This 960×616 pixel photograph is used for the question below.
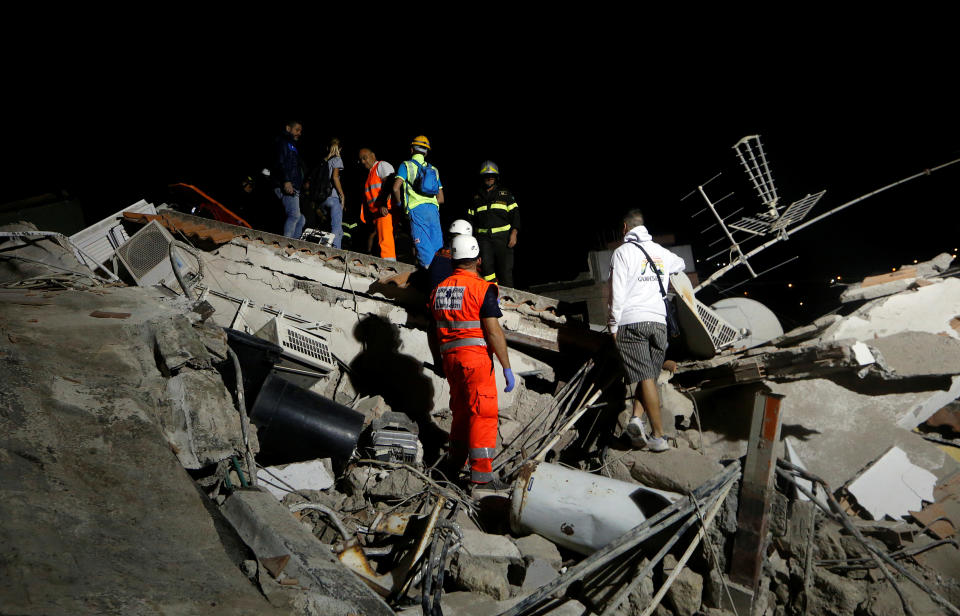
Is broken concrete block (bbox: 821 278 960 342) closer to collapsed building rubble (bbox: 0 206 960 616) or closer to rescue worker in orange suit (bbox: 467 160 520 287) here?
collapsed building rubble (bbox: 0 206 960 616)

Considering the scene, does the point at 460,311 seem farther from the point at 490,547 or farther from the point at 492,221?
the point at 492,221

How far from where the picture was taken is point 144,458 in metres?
2.18

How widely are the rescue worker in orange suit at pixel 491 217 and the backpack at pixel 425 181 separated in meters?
0.60

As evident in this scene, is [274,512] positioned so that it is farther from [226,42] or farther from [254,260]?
[226,42]

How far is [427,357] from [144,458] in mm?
3451

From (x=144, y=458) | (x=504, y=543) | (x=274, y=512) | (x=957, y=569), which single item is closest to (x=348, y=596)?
(x=274, y=512)

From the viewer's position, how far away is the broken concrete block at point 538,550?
3018mm

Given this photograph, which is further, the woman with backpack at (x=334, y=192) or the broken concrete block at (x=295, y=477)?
the woman with backpack at (x=334, y=192)

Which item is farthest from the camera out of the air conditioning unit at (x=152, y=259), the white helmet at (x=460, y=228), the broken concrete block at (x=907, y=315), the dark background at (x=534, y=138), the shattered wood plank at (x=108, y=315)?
the dark background at (x=534, y=138)

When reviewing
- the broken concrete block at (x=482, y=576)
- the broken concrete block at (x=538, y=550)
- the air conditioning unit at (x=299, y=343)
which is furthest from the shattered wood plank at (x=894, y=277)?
the air conditioning unit at (x=299, y=343)

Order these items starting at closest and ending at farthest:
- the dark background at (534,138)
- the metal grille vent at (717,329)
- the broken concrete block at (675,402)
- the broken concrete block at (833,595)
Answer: the broken concrete block at (833,595), the broken concrete block at (675,402), the metal grille vent at (717,329), the dark background at (534,138)

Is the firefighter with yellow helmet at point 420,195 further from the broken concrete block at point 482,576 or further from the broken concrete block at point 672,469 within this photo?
the broken concrete block at point 482,576

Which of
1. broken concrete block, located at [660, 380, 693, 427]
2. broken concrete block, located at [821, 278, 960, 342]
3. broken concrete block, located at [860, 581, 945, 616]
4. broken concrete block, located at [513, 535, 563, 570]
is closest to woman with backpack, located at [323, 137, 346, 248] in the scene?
broken concrete block, located at [660, 380, 693, 427]

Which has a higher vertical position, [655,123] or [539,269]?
[655,123]
